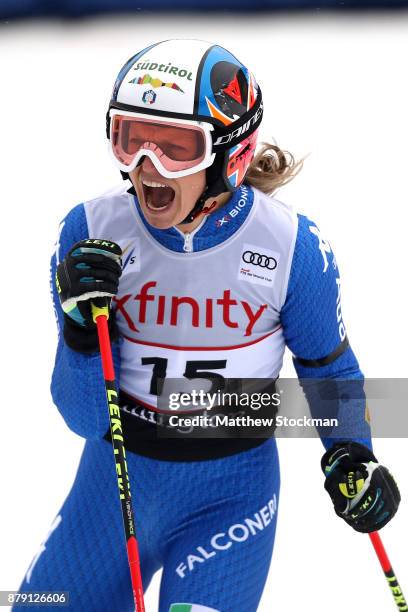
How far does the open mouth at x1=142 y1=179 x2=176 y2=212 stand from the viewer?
111 inches

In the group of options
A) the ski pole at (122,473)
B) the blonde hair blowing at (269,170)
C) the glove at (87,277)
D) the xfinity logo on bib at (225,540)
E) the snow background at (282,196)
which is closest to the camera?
the glove at (87,277)

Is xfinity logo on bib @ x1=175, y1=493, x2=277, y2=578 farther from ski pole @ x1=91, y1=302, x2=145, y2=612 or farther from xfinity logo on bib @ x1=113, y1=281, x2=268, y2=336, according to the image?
xfinity logo on bib @ x1=113, y1=281, x2=268, y2=336

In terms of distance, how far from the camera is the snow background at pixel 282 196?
4.18 metres

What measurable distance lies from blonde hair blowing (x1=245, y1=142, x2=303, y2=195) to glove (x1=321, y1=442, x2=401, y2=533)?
2.50 ft

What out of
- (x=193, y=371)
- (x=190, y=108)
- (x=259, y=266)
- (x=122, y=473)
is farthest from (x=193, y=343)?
(x=190, y=108)

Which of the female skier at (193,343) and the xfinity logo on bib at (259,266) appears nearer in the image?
the female skier at (193,343)

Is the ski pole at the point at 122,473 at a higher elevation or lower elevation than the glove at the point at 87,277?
lower

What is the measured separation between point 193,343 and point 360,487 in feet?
A: 1.92

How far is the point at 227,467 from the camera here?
3107 millimetres

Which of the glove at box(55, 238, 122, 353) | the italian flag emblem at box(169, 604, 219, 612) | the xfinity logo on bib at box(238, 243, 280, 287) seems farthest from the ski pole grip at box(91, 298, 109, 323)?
the italian flag emblem at box(169, 604, 219, 612)

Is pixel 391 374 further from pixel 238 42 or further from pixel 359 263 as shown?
pixel 238 42

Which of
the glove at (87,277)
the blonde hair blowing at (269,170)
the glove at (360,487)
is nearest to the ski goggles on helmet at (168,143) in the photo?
the glove at (87,277)

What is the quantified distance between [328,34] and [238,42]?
27.7 inches

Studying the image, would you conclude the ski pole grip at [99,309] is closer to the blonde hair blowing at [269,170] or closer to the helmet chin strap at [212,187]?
the helmet chin strap at [212,187]
